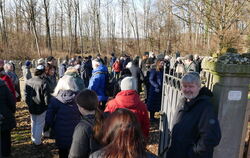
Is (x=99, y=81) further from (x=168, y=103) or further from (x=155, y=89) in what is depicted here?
(x=168, y=103)

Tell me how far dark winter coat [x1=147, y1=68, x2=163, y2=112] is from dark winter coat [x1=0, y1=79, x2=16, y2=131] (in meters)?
3.85

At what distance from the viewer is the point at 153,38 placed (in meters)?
34.9

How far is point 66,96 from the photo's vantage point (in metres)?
3.51

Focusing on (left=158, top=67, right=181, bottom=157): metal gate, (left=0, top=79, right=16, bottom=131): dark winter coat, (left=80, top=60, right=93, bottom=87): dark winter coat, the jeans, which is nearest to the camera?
(left=158, top=67, right=181, bottom=157): metal gate

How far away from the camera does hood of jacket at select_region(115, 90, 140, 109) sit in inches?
127

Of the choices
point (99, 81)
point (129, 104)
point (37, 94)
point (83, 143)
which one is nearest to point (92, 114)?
point (83, 143)

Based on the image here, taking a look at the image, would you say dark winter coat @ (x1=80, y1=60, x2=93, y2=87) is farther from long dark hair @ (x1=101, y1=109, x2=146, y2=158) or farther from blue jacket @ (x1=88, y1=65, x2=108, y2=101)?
long dark hair @ (x1=101, y1=109, x2=146, y2=158)

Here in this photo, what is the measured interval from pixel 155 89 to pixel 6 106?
13.2 ft

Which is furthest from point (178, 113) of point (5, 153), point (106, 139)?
point (5, 153)

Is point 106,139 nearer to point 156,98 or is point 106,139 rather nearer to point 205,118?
point 205,118

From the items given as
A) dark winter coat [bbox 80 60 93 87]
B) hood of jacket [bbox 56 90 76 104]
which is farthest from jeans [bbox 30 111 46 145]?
dark winter coat [bbox 80 60 93 87]

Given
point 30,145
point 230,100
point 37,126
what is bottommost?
point 30,145

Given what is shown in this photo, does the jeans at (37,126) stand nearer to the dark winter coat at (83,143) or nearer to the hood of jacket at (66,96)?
the hood of jacket at (66,96)

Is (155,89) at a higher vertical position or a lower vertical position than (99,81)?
lower
